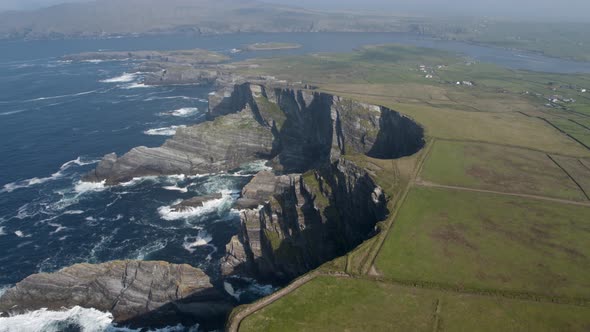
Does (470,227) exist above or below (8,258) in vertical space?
above

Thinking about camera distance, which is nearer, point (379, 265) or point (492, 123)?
point (379, 265)

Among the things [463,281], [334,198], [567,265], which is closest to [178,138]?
[334,198]

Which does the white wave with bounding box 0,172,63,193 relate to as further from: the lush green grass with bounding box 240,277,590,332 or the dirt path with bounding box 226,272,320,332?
the lush green grass with bounding box 240,277,590,332

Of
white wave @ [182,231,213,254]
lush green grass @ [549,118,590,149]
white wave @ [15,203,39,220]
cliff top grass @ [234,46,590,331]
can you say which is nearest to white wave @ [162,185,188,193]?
white wave @ [182,231,213,254]

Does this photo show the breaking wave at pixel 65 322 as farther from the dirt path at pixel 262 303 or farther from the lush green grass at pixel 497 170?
the lush green grass at pixel 497 170

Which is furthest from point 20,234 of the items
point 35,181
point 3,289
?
point 35,181

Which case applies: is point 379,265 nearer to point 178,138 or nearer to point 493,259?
point 493,259

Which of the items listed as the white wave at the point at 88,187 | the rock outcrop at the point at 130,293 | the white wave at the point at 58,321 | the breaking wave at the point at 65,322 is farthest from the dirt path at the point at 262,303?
the white wave at the point at 88,187
